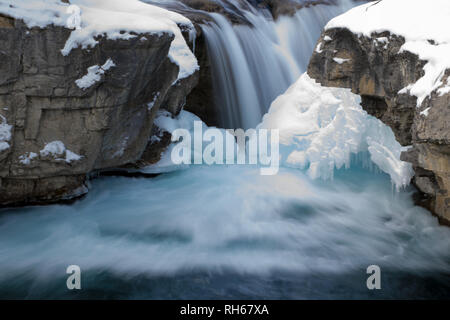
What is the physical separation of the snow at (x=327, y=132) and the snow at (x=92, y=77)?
3569 mm

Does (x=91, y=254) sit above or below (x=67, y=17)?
below

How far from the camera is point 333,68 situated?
5.23m

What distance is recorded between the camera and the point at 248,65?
8594mm

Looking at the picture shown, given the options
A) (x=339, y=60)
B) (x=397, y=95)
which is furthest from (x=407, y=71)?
(x=339, y=60)

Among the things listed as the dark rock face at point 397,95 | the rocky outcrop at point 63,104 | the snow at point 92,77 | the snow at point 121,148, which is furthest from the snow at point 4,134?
the dark rock face at point 397,95

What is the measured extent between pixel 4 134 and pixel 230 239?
2.91 m

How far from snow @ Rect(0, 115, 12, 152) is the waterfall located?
4.84 meters

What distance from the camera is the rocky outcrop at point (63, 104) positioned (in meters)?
4.06

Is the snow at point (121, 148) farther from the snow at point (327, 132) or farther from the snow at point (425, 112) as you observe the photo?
the snow at point (425, 112)

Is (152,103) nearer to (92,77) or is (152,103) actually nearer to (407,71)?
(92,77)

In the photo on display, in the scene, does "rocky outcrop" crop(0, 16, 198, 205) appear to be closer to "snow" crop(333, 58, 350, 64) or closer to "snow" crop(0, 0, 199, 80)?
"snow" crop(0, 0, 199, 80)
